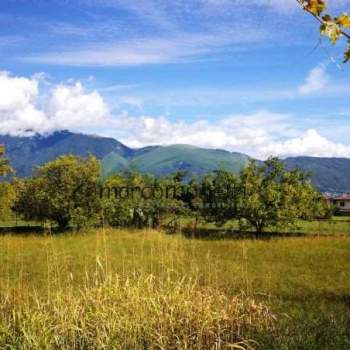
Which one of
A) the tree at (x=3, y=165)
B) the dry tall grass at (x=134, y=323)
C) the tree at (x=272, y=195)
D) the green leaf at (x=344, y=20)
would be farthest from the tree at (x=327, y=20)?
the tree at (x=272, y=195)

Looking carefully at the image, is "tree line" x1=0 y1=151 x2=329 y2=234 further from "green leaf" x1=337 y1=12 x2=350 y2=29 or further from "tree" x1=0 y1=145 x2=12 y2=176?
"green leaf" x1=337 y1=12 x2=350 y2=29

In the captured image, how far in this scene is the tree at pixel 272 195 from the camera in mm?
36562

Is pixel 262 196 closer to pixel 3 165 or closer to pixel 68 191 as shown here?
pixel 68 191

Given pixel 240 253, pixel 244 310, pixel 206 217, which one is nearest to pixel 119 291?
pixel 244 310

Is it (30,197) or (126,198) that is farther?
(126,198)

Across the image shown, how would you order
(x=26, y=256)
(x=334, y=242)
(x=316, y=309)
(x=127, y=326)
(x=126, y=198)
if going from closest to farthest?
(x=127, y=326) < (x=316, y=309) < (x=26, y=256) < (x=334, y=242) < (x=126, y=198)

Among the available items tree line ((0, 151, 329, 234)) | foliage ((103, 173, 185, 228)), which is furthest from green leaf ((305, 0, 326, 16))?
foliage ((103, 173, 185, 228))

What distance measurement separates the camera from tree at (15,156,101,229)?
116 ft

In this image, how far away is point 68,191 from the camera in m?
35.8

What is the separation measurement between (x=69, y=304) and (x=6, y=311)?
4.07 ft

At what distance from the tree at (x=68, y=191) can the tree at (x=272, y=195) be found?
10.3 m

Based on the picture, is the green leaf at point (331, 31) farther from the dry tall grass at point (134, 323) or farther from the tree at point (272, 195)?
the tree at point (272, 195)

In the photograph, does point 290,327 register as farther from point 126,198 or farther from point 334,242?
point 126,198

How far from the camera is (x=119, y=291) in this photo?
9.36 meters
